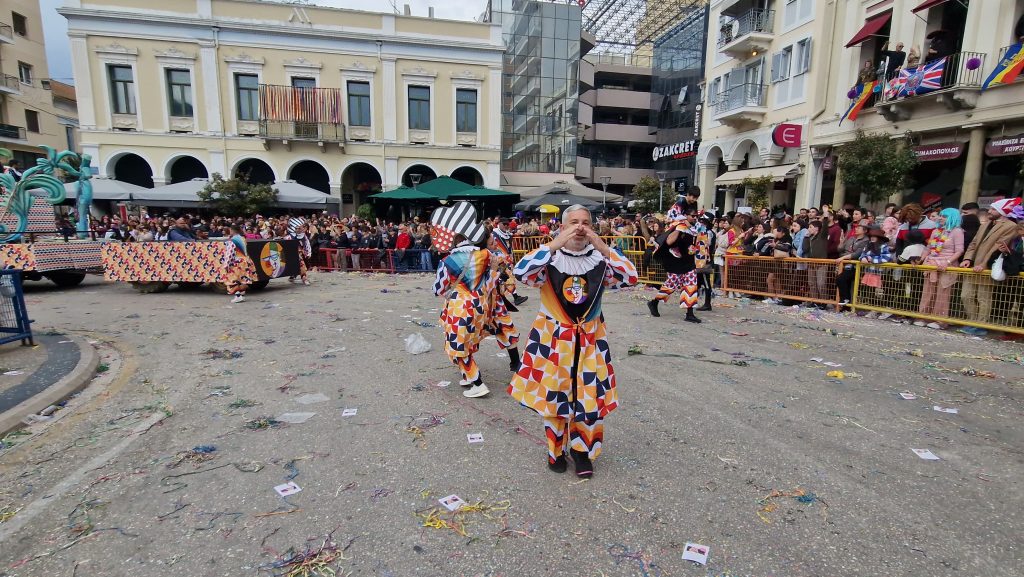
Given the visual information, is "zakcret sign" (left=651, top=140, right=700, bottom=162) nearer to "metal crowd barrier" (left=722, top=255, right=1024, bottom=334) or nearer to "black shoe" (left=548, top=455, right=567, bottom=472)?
"metal crowd barrier" (left=722, top=255, right=1024, bottom=334)

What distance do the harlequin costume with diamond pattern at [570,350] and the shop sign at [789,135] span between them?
65.8 ft

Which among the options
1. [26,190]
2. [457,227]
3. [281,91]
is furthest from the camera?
[281,91]

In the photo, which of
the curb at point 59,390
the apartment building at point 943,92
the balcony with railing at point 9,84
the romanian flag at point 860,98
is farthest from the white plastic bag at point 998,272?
the balcony with railing at point 9,84

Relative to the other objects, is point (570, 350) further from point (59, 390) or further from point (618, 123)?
point (618, 123)

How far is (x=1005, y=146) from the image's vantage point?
13.2 meters

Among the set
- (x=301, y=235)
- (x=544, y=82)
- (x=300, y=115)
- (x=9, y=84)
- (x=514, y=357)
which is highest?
(x=544, y=82)

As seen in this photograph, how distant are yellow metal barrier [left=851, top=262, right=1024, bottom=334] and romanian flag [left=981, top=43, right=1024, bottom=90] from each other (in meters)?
9.00

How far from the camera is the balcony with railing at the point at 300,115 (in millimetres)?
25500

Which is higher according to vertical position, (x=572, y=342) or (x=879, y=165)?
(x=879, y=165)

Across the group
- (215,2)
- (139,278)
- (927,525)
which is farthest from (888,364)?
(215,2)

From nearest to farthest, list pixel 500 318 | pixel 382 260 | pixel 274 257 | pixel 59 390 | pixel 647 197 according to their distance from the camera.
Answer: pixel 59 390, pixel 500 318, pixel 274 257, pixel 382 260, pixel 647 197

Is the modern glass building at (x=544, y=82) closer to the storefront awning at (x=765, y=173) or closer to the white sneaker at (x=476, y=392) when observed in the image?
the storefront awning at (x=765, y=173)

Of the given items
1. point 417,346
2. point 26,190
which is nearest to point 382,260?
point 26,190

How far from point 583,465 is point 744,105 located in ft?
77.2
